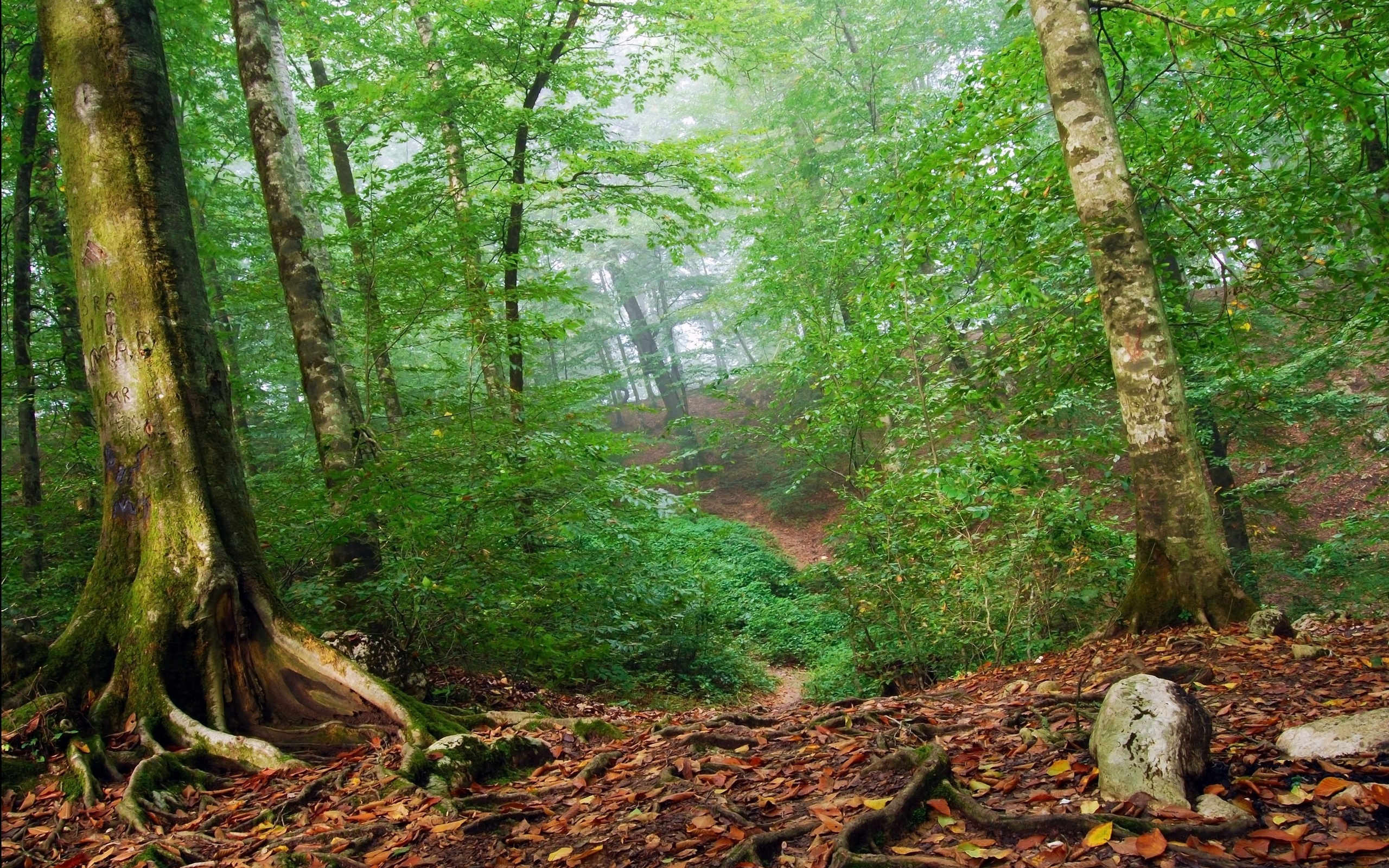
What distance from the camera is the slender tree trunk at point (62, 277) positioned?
26.7 ft

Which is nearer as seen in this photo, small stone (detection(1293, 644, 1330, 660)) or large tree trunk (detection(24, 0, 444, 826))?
small stone (detection(1293, 644, 1330, 660))

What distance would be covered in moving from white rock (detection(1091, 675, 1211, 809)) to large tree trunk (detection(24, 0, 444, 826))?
3.46m

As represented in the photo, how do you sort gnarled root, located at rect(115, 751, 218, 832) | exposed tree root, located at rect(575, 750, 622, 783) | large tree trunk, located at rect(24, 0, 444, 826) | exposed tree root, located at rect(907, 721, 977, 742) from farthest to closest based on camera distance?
large tree trunk, located at rect(24, 0, 444, 826)
exposed tree root, located at rect(575, 750, 622, 783)
exposed tree root, located at rect(907, 721, 977, 742)
gnarled root, located at rect(115, 751, 218, 832)

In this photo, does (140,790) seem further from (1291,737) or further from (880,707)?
A: (1291,737)

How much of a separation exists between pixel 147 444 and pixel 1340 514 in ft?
58.5

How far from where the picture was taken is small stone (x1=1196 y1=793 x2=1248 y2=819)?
246cm

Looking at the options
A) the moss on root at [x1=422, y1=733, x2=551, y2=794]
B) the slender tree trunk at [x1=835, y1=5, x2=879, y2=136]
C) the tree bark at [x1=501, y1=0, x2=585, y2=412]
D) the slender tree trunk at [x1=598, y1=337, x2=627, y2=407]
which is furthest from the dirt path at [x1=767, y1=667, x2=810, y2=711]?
the slender tree trunk at [x1=598, y1=337, x2=627, y2=407]

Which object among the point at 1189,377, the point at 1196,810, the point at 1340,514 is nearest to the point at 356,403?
the point at 1196,810

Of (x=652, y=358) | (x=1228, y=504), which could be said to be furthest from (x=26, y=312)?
(x=652, y=358)

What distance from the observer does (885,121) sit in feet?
37.6

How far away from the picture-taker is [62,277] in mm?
8102

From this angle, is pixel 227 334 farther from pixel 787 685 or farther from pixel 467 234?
pixel 787 685

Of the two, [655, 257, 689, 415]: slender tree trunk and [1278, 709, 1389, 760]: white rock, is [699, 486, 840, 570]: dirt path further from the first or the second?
→ [1278, 709, 1389, 760]: white rock

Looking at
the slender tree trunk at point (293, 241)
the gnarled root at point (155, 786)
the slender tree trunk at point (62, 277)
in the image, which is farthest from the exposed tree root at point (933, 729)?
the slender tree trunk at point (62, 277)
